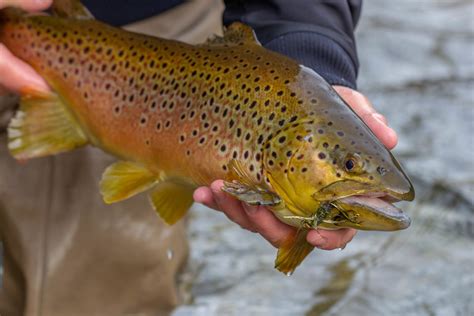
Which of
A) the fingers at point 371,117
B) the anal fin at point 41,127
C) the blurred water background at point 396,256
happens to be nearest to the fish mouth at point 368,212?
the fingers at point 371,117

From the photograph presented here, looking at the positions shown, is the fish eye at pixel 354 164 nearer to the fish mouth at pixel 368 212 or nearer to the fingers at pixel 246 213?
the fish mouth at pixel 368 212

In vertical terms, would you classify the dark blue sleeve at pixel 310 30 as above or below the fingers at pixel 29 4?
below

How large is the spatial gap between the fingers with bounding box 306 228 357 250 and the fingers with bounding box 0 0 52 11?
96cm

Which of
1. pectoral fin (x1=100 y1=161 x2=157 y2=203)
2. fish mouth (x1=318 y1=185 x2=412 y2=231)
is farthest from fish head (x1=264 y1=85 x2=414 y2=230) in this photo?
pectoral fin (x1=100 y1=161 x2=157 y2=203)

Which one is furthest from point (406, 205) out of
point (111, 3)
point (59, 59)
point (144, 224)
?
point (59, 59)

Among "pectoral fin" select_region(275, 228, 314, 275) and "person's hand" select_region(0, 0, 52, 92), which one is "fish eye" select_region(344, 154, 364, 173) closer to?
"pectoral fin" select_region(275, 228, 314, 275)

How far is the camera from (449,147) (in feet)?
14.8

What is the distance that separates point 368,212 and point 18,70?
105cm

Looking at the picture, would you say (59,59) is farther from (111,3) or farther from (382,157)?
(382,157)

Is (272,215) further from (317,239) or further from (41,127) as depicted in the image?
(41,127)

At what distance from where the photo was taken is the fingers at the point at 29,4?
2516mm

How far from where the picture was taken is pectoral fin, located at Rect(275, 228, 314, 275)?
81.8 inches

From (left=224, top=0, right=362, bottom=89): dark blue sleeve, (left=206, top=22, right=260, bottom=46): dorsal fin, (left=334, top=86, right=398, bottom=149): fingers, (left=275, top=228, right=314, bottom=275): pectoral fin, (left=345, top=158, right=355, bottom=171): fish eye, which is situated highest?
(left=345, top=158, right=355, bottom=171): fish eye

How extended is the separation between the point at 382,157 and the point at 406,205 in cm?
221
